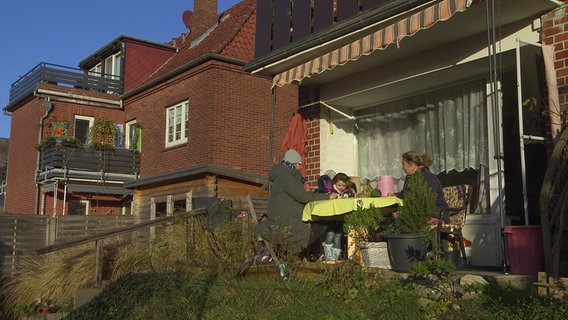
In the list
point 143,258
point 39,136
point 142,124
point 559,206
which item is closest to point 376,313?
point 559,206

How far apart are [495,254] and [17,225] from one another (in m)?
12.1

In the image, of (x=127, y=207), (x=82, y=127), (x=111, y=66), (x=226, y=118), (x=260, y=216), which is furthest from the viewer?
(x=111, y=66)

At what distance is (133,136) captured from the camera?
21984mm

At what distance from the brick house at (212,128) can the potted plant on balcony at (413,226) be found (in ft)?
30.6

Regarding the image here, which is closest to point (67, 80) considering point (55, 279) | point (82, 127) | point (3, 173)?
point (82, 127)

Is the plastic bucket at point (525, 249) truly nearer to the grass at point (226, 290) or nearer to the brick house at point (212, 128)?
the grass at point (226, 290)

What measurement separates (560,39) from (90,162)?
716 inches

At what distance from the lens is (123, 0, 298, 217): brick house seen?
1612 cm

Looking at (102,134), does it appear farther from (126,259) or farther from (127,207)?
(126,259)

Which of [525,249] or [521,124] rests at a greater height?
[521,124]

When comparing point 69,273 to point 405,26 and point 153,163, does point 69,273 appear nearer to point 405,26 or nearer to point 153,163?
point 405,26

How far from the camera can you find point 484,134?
316 inches

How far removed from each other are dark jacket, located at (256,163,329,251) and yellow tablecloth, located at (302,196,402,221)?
0.11 m

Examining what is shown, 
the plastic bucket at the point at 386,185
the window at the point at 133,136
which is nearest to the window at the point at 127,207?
the window at the point at 133,136
